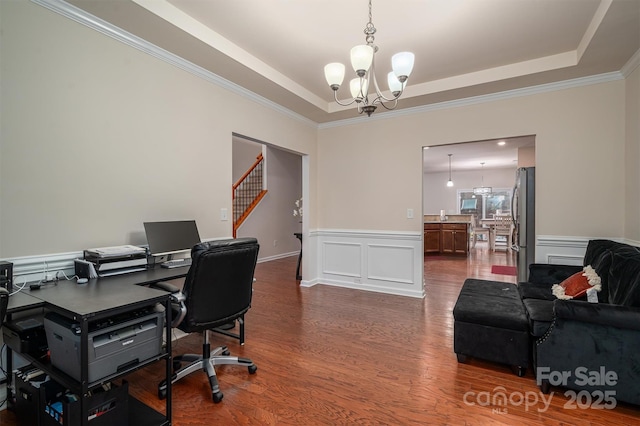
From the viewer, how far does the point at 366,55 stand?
2180 millimetres

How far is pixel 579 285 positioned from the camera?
2.58 meters

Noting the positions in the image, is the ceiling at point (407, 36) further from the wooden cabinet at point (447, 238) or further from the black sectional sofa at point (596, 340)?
the wooden cabinet at point (447, 238)

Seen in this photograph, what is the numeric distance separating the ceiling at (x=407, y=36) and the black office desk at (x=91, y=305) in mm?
1978

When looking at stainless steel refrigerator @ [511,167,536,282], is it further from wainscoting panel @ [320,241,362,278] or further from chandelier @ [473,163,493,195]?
chandelier @ [473,163,493,195]

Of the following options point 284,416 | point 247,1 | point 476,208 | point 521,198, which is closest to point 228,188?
point 247,1

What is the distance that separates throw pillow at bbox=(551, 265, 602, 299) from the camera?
2.45 metres

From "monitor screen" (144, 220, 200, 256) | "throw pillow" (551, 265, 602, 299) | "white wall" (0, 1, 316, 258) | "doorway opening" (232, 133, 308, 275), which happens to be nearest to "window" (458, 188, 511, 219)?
"doorway opening" (232, 133, 308, 275)

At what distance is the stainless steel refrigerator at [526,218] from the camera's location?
3.90 metres

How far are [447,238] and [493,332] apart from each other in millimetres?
6209

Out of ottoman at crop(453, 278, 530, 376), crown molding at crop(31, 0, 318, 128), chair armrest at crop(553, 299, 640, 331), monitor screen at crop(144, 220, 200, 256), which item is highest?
crown molding at crop(31, 0, 318, 128)

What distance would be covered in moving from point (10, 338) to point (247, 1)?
2.79 m

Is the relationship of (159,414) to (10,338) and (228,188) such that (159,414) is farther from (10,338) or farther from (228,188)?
(228,188)

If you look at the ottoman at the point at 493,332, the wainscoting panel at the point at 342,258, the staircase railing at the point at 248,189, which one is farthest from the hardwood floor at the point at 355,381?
the staircase railing at the point at 248,189

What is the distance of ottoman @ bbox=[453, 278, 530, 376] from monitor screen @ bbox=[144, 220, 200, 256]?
8.13 feet
